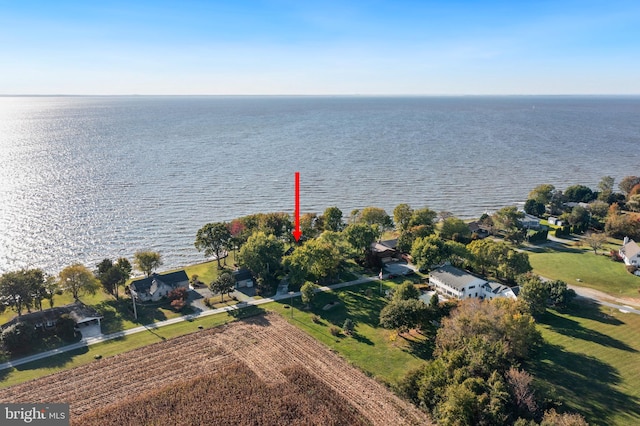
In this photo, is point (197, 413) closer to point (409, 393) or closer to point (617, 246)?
point (409, 393)

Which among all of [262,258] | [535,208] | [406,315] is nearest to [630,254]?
[535,208]

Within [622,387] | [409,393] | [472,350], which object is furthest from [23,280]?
[622,387]

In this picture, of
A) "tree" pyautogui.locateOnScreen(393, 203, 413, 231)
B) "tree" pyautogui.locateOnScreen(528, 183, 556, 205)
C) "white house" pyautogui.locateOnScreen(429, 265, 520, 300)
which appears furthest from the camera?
"tree" pyautogui.locateOnScreen(528, 183, 556, 205)

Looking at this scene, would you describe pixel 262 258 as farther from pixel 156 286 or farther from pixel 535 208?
pixel 535 208

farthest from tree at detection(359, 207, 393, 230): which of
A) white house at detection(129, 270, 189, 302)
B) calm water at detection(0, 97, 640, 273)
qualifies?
white house at detection(129, 270, 189, 302)

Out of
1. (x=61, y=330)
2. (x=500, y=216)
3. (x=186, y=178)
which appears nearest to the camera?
(x=61, y=330)

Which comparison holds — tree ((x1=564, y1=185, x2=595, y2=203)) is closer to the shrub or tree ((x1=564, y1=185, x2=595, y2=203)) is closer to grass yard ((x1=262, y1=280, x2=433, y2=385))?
grass yard ((x1=262, y1=280, x2=433, y2=385))
